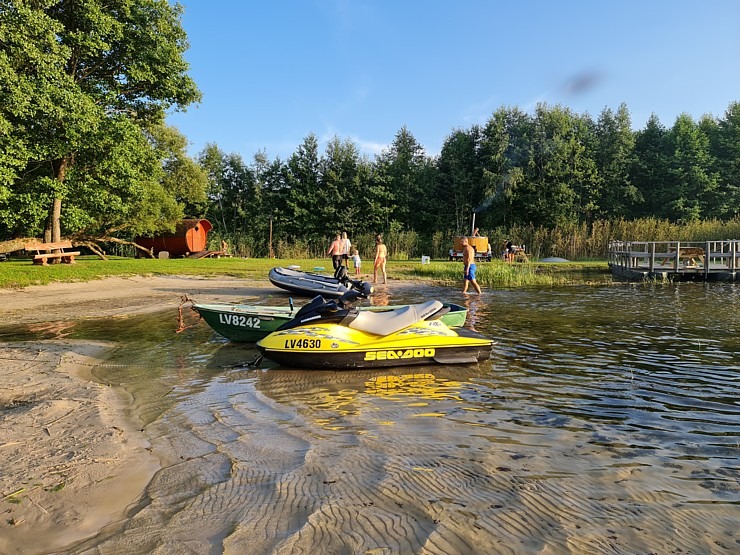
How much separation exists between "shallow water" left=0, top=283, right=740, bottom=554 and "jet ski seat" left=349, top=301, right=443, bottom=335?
2.24 ft

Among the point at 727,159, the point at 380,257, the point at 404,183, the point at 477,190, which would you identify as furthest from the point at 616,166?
the point at 380,257

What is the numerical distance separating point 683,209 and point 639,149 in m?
8.45

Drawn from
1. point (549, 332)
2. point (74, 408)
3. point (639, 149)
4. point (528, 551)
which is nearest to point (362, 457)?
point (528, 551)

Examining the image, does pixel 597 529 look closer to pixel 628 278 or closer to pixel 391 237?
pixel 628 278

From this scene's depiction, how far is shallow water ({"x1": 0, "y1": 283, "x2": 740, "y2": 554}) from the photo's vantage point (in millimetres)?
2922

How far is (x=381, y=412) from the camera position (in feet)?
18.0

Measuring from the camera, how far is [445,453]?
4.25 meters

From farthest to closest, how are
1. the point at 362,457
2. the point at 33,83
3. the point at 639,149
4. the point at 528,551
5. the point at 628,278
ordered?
the point at 639,149
the point at 628,278
the point at 33,83
the point at 362,457
the point at 528,551

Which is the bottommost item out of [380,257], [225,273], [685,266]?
[225,273]

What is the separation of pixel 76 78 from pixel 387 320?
74.8 feet

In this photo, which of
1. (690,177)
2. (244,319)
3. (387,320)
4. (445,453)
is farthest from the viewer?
(690,177)

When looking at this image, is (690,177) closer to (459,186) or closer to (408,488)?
(459,186)

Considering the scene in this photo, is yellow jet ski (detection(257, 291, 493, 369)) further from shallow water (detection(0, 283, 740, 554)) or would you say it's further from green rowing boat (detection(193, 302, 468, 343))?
green rowing boat (detection(193, 302, 468, 343))

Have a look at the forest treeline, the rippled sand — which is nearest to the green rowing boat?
the rippled sand
